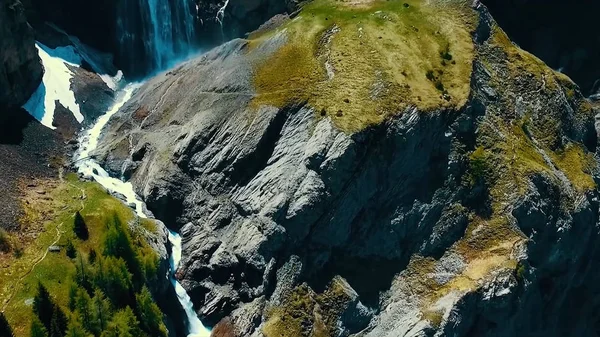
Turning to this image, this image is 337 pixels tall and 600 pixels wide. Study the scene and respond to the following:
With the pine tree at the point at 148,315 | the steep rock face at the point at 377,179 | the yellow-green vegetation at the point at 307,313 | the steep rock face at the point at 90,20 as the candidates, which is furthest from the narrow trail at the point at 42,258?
the steep rock face at the point at 90,20

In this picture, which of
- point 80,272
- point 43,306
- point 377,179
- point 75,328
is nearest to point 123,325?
point 75,328

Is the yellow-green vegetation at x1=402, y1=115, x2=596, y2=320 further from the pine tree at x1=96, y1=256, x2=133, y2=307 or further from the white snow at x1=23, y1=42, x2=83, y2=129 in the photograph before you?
the white snow at x1=23, y1=42, x2=83, y2=129

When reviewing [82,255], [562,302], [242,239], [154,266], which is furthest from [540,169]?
[82,255]

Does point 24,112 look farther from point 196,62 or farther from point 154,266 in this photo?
point 154,266

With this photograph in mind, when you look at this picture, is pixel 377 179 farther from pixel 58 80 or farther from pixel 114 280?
pixel 58 80

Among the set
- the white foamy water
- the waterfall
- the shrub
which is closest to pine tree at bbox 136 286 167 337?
the white foamy water
